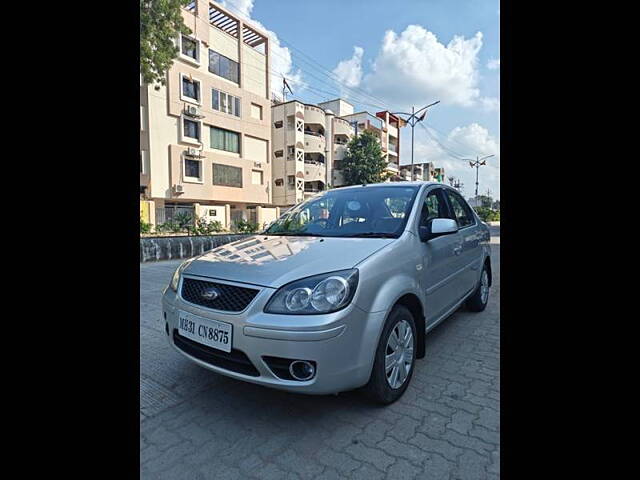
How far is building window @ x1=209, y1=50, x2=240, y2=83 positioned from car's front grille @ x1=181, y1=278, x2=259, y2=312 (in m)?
27.6

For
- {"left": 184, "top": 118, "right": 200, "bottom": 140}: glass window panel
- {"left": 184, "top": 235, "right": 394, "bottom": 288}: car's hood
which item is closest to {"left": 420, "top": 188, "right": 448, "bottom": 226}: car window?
{"left": 184, "top": 235, "right": 394, "bottom": 288}: car's hood

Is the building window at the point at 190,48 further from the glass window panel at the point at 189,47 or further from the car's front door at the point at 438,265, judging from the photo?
the car's front door at the point at 438,265

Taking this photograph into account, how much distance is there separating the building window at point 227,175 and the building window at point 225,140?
1.45 metres

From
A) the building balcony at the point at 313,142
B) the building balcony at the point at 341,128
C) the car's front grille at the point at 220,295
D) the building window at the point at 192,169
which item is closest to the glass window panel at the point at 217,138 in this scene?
the building window at the point at 192,169

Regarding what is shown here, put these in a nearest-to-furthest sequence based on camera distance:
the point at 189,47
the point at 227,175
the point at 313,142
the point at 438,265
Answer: the point at 438,265, the point at 189,47, the point at 227,175, the point at 313,142

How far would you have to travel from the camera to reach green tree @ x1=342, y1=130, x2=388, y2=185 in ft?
121

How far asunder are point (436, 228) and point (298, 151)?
32.2 metres

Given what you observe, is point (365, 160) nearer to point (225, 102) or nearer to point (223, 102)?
point (225, 102)

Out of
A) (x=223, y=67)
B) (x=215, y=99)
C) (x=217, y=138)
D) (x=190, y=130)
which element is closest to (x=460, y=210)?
(x=190, y=130)

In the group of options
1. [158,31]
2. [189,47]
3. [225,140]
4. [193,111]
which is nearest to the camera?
[158,31]

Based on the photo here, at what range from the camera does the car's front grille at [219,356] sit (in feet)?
6.75

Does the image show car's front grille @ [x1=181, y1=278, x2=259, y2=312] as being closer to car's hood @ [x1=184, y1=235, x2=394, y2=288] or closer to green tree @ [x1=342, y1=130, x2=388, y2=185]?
car's hood @ [x1=184, y1=235, x2=394, y2=288]

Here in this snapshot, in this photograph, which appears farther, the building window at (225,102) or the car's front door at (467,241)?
the building window at (225,102)

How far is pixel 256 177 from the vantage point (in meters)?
29.9
